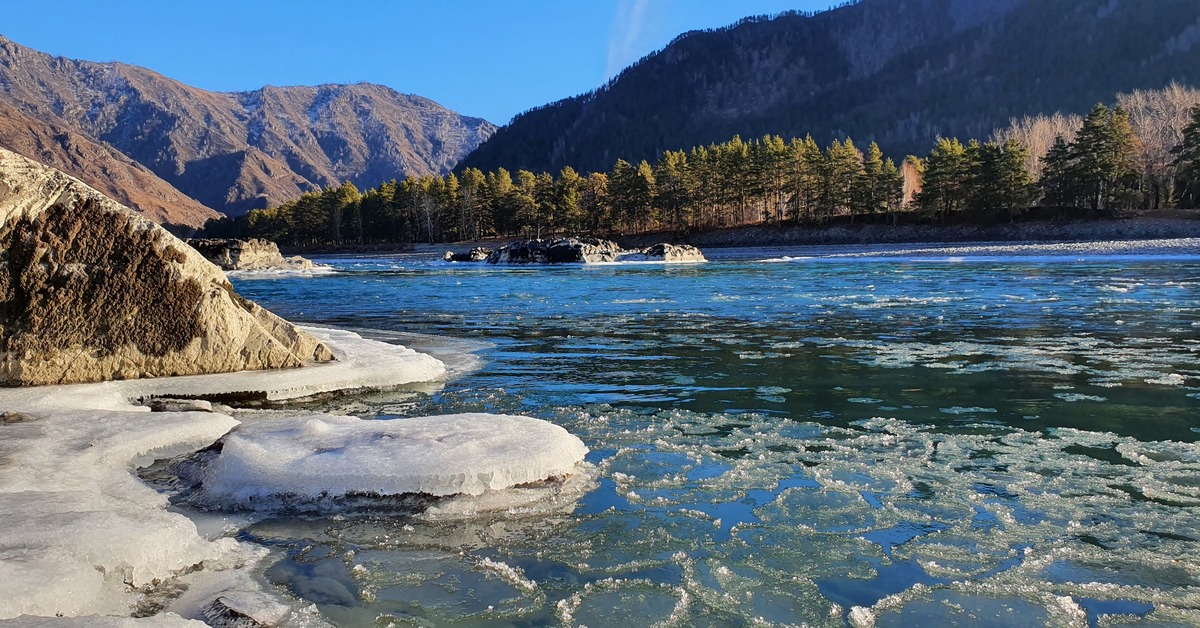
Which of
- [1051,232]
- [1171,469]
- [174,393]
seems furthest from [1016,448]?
[1051,232]

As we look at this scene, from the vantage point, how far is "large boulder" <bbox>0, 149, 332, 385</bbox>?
837cm

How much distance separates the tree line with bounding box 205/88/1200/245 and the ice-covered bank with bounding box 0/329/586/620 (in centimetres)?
7704

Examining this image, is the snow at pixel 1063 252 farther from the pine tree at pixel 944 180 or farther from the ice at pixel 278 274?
the ice at pixel 278 274

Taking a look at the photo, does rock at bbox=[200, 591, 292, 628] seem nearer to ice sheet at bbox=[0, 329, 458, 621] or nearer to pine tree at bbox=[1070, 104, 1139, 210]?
ice sheet at bbox=[0, 329, 458, 621]

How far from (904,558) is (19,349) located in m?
9.13

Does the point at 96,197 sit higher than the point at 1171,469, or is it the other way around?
the point at 96,197

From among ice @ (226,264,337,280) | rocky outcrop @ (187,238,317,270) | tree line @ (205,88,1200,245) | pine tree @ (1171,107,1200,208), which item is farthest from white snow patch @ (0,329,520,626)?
pine tree @ (1171,107,1200,208)

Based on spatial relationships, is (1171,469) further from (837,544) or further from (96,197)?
(96,197)

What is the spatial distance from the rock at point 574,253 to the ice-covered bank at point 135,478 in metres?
59.0

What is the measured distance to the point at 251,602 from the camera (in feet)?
11.9

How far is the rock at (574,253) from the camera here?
221ft

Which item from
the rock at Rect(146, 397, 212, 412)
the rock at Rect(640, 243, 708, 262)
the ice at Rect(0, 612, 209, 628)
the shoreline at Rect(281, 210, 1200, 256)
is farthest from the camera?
the rock at Rect(640, 243, 708, 262)

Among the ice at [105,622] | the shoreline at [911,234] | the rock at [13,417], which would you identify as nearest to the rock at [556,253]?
the shoreline at [911,234]

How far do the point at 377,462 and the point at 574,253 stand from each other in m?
62.9
